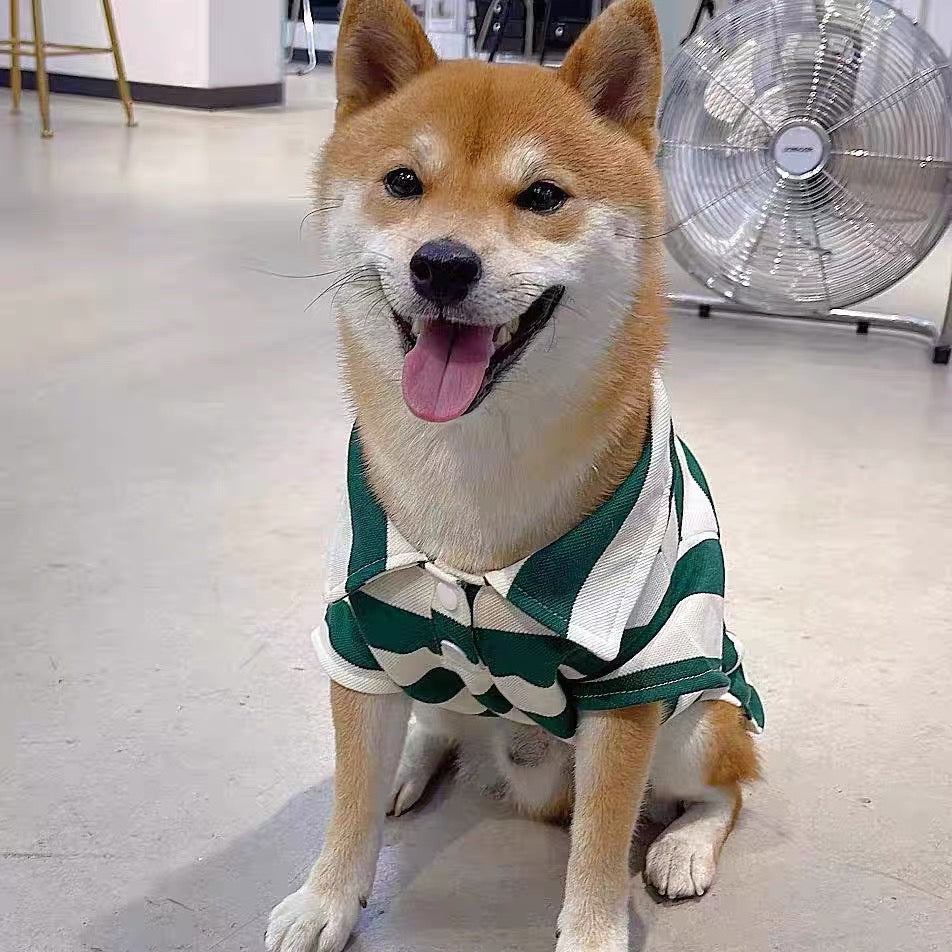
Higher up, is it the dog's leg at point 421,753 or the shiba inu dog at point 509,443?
the shiba inu dog at point 509,443

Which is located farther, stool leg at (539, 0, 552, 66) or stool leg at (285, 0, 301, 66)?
stool leg at (285, 0, 301, 66)

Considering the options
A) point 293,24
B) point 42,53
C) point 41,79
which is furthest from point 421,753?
point 293,24

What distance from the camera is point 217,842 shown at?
1273 millimetres

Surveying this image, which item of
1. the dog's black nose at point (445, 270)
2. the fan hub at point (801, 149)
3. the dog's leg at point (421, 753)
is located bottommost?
the dog's leg at point (421, 753)

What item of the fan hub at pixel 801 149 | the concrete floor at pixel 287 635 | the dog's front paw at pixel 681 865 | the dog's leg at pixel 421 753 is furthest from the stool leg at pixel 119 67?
the dog's front paw at pixel 681 865

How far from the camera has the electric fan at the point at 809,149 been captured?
282 centimetres

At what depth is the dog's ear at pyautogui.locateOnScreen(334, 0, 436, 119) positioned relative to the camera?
3.57ft

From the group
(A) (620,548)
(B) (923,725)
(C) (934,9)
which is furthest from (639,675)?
(C) (934,9)

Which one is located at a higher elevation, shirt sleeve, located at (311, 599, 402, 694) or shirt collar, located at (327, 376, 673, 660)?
shirt collar, located at (327, 376, 673, 660)

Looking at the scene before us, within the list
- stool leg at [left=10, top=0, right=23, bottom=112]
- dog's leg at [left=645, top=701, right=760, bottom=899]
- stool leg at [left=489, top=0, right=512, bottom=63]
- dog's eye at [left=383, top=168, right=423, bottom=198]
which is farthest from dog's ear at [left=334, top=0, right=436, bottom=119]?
stool leg at [left=489, top=0, right=512, bottom=63]

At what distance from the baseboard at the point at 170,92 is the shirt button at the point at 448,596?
6282mm

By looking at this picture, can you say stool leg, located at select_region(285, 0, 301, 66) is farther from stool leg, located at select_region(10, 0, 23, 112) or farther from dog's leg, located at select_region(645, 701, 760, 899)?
dog's leg, located at select_region(645, 701, 760, 899)

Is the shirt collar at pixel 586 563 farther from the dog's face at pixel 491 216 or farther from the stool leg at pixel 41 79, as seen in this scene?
the stool leg at pixel 41 79

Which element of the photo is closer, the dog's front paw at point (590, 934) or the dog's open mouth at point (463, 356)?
the dog's open mouth at point (463, 356)
